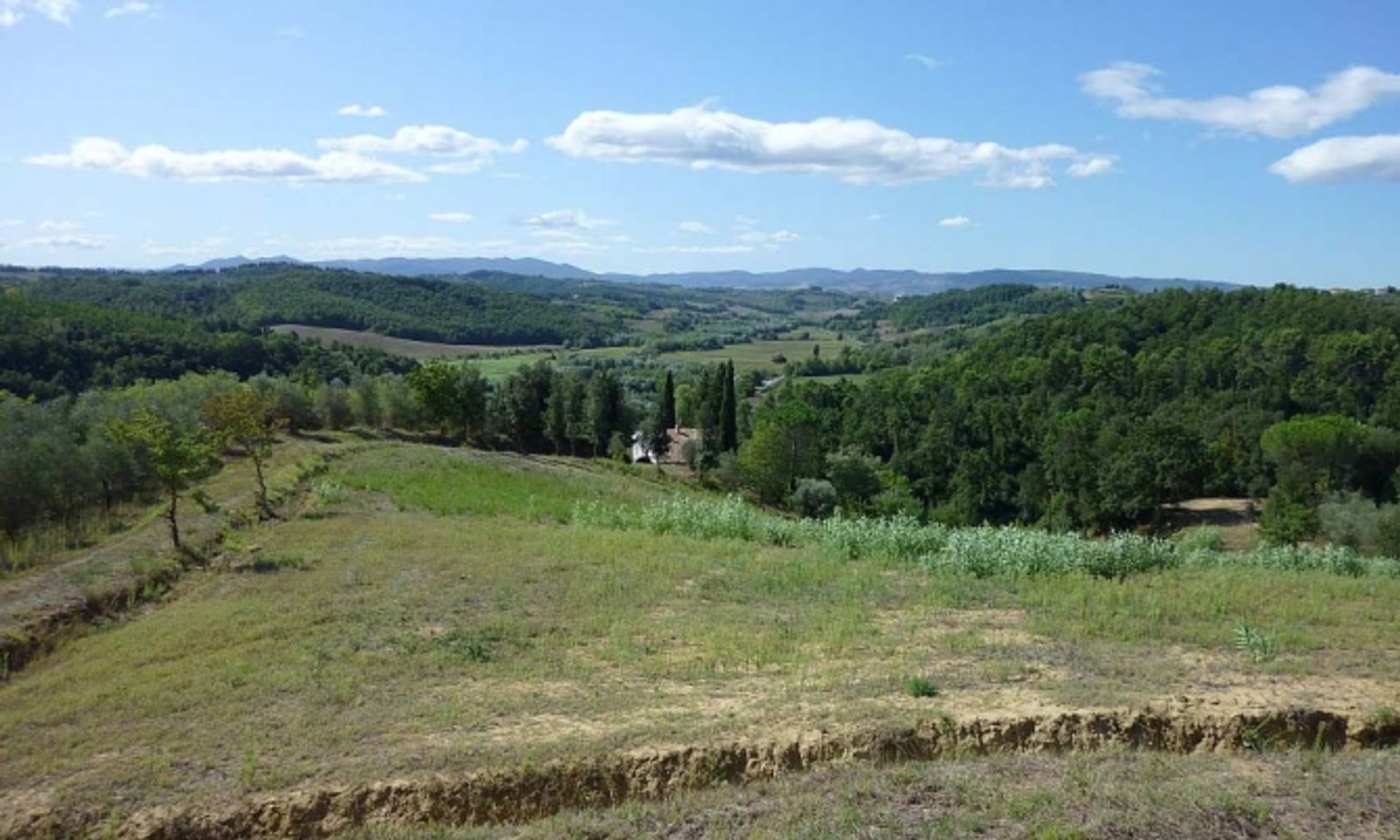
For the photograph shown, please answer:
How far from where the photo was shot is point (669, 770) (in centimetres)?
994

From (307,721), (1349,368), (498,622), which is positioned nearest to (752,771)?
(307,721)

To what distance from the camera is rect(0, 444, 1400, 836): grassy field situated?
10609 millimetres

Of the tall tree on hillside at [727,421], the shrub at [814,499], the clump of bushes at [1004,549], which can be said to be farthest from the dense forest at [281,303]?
the clump of bushes at [1004,549]

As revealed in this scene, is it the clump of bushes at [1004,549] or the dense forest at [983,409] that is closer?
the clump of bushes at [1004,549]

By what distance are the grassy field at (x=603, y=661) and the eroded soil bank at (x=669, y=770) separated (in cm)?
23

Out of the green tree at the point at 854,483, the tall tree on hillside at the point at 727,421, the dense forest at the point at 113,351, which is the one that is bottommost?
the green tree at the point at 854,483

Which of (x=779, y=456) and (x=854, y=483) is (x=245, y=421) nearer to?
(x=779, y=456)

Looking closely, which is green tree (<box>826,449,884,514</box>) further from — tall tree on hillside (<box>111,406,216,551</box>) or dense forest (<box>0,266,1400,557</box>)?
tall tree on hillside (<box>111,406,216,551</box>)

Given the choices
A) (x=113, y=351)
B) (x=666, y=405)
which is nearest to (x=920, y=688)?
(x=666, y=405)

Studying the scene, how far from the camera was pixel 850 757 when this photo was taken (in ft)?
33.1

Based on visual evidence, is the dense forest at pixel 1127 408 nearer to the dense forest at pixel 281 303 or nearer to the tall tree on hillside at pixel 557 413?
the tall tree on hillside at pixel 557 413

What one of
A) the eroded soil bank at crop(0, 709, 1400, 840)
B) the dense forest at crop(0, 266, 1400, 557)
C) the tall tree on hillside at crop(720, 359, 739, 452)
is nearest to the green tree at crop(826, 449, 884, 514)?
the dense forest at crop(0, 266, 1400, 557)

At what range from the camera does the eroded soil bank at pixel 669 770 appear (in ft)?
30.9

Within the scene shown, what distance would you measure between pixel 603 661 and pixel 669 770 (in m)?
4.10
